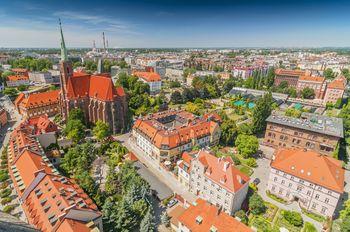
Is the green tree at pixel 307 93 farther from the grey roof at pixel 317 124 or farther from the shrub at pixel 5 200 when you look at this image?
the shrub at pixel 5 200

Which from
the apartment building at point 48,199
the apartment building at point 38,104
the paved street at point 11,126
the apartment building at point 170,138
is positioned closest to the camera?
the apartment building at point 48,199

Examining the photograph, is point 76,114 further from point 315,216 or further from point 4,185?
point 315,216

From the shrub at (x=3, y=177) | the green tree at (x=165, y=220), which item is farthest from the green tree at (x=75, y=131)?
the green tree at (x=165, y=220)

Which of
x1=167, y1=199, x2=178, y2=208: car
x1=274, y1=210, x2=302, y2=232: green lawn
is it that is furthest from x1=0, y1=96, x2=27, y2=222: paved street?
x1=274, y1=210, x2=302, y2=232: green lawn

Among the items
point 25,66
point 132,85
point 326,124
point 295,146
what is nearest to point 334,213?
point 295,146

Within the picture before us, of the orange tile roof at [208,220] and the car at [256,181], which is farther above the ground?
the orange tile roof at [208,220]

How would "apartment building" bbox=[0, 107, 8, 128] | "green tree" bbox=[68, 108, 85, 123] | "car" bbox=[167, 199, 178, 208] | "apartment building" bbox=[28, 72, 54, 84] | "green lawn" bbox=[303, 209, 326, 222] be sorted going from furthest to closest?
"apartment building" bbox=[28, 72, 54, 84], "apartment building" bbox=[0, 107, 8, 128], "green tree" bbox=[68, 108, 85, 123], "car" bbox=[167, 199, 178, 208], "green lawn" bbox=[303, 209, 326, 222]

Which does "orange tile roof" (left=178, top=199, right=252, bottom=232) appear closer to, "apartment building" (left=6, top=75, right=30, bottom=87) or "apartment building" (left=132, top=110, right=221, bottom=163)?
"apartment building" (left=132, top=110, right=221, bottom=163)

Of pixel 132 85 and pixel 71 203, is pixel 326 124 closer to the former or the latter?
pixel 71 203
